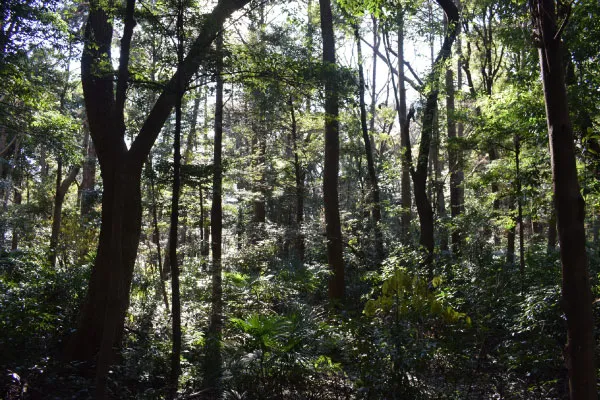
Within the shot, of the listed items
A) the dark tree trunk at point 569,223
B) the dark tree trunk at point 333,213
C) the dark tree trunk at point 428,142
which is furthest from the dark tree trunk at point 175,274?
the dark tree trunk at point 428,142

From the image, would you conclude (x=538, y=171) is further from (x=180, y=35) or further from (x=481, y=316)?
(x=180, y=35)

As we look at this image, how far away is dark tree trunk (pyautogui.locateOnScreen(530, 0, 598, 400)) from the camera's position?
11.1 ft

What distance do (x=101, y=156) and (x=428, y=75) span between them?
25.8 ft

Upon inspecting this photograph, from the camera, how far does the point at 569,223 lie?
11.4ft

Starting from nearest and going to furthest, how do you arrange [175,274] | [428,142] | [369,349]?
[369,349] → [175,274] → [428,142]

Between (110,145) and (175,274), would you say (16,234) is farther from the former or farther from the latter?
(175,274)

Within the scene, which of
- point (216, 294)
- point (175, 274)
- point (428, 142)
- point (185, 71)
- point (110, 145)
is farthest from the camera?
point (428, 142)

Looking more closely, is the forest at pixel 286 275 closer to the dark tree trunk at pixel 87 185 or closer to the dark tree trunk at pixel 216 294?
the dark tree trunk at pixel 216 294

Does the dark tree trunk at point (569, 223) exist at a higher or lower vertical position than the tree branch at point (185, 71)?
lower

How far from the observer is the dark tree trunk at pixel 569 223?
3.39m

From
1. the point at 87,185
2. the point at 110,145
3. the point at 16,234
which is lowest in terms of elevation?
the point at 110,145

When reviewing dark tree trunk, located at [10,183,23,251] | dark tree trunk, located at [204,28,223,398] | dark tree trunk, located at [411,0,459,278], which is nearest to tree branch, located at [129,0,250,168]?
dark tree trunk, located at [204,28,223,398]

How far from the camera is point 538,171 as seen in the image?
931 cm

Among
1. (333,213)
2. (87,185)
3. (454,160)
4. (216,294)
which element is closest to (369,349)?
(216,294)
